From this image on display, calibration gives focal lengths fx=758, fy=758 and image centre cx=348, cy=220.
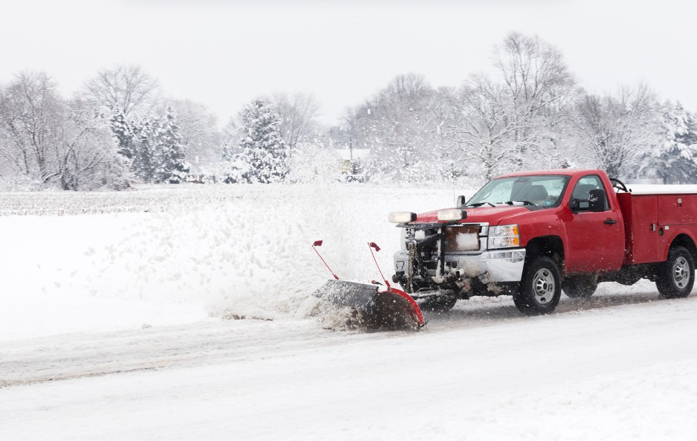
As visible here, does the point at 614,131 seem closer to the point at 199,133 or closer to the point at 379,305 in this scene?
the point at 199,133

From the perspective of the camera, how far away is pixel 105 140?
5488cm

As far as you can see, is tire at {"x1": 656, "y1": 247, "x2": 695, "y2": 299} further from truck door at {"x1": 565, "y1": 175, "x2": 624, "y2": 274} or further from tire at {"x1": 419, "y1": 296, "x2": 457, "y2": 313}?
tire at {"x1": 419, "y1": 296, "x2": 457, "y2": 313}

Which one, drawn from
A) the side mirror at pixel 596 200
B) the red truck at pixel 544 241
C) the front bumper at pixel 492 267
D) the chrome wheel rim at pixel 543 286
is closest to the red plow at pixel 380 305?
the red truck at pixel 544 241

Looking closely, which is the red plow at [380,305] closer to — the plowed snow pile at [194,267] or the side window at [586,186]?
the plowed snow pile at [194,267]

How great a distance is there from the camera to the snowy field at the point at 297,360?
203 inches

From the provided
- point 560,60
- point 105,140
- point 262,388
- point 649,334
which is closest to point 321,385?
point 262,388

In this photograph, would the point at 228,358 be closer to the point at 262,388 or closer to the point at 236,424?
the point at 262,388

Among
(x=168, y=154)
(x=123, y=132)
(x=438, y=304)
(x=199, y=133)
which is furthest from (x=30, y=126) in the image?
(x=438, y=304)

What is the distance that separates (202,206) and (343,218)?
15.4ft

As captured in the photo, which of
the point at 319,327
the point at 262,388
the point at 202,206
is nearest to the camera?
the point at 262,388

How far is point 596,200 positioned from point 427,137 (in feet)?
194

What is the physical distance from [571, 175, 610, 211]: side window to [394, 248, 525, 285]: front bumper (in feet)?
5.46

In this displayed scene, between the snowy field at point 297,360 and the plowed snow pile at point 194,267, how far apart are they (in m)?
0.06

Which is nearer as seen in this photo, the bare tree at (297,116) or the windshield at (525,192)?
the windshield at (525,192)
